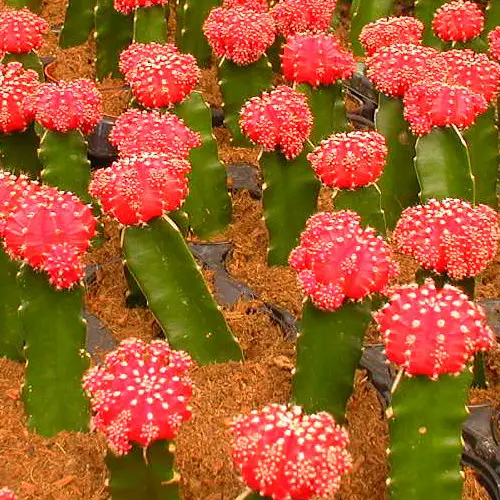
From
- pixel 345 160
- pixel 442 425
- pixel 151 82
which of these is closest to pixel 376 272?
pixel 442 425

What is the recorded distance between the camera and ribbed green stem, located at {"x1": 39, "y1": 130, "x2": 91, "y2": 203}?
7.38ft

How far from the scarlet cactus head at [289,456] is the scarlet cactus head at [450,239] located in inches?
20.7

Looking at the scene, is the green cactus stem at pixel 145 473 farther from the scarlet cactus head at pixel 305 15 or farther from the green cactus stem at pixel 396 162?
the scarlet cactus head at pixel 305 15

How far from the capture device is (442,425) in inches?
58.6

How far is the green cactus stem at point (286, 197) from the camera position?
2209 millimetres

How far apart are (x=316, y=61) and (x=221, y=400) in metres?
0.92

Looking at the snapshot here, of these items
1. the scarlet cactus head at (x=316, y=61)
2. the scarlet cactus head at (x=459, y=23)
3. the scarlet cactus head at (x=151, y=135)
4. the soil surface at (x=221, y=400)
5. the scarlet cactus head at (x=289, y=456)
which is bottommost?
the soil surface at (x=221, y=400)

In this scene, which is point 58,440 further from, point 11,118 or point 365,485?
point 11,118

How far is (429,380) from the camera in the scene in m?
1.45

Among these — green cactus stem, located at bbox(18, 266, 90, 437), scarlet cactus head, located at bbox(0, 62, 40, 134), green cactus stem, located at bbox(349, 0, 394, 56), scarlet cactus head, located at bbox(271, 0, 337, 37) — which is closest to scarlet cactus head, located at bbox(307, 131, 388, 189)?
green cactus stem, located at bbox(18, 266, 90, 437)

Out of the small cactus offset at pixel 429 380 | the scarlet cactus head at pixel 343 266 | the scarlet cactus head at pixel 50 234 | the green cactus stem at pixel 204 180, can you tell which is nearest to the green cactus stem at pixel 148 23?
the green cactus stem at pixel 204 180

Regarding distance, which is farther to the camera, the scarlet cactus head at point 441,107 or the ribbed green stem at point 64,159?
the ribbed green stem at point 64,159

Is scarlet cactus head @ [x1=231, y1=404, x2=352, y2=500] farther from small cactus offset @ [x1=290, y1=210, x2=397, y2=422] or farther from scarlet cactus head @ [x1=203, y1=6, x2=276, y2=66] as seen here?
scarlet cactus head @ [x1=203, y1=6, x2=276, y2=66]

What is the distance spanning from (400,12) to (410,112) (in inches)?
87.9
